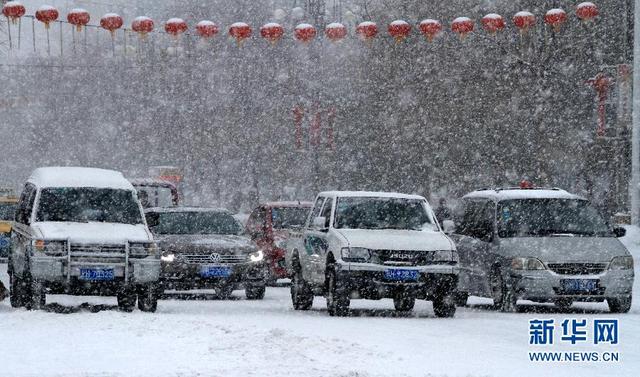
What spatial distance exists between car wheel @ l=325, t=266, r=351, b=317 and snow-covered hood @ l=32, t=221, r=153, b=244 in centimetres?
255

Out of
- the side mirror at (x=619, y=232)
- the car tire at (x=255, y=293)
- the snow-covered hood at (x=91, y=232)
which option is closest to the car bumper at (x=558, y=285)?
the side mirror at (x=619, y=232)

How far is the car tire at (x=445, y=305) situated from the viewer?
1747cm

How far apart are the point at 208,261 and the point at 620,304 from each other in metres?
6.47

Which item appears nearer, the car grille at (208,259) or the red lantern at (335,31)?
the car grille at (208,259)

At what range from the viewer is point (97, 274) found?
57.3 ft

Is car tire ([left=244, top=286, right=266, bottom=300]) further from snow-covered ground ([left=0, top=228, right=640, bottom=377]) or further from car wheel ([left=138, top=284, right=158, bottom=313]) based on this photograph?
car wheel ([left=138, top=284, right=158, bottom=313])

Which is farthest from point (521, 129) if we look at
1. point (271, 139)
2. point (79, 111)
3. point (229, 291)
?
point (79, 111)

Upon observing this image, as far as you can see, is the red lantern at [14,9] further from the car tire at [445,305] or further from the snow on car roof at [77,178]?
the car tire at [445,305]

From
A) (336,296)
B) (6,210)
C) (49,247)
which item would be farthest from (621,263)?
(6,210)

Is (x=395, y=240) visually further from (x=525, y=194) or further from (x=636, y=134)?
(x=636, y=134)

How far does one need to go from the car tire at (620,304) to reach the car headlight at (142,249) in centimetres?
631

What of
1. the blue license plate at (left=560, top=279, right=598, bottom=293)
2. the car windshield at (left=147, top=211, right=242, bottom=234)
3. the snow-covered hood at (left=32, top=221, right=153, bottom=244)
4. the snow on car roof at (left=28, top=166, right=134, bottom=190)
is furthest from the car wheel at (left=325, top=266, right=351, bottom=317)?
the car windshield at (left=147, top=211, right=242, bottom=234)

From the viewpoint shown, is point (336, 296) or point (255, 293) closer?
point (336, 296)

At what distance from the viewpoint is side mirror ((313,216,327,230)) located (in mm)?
18170
